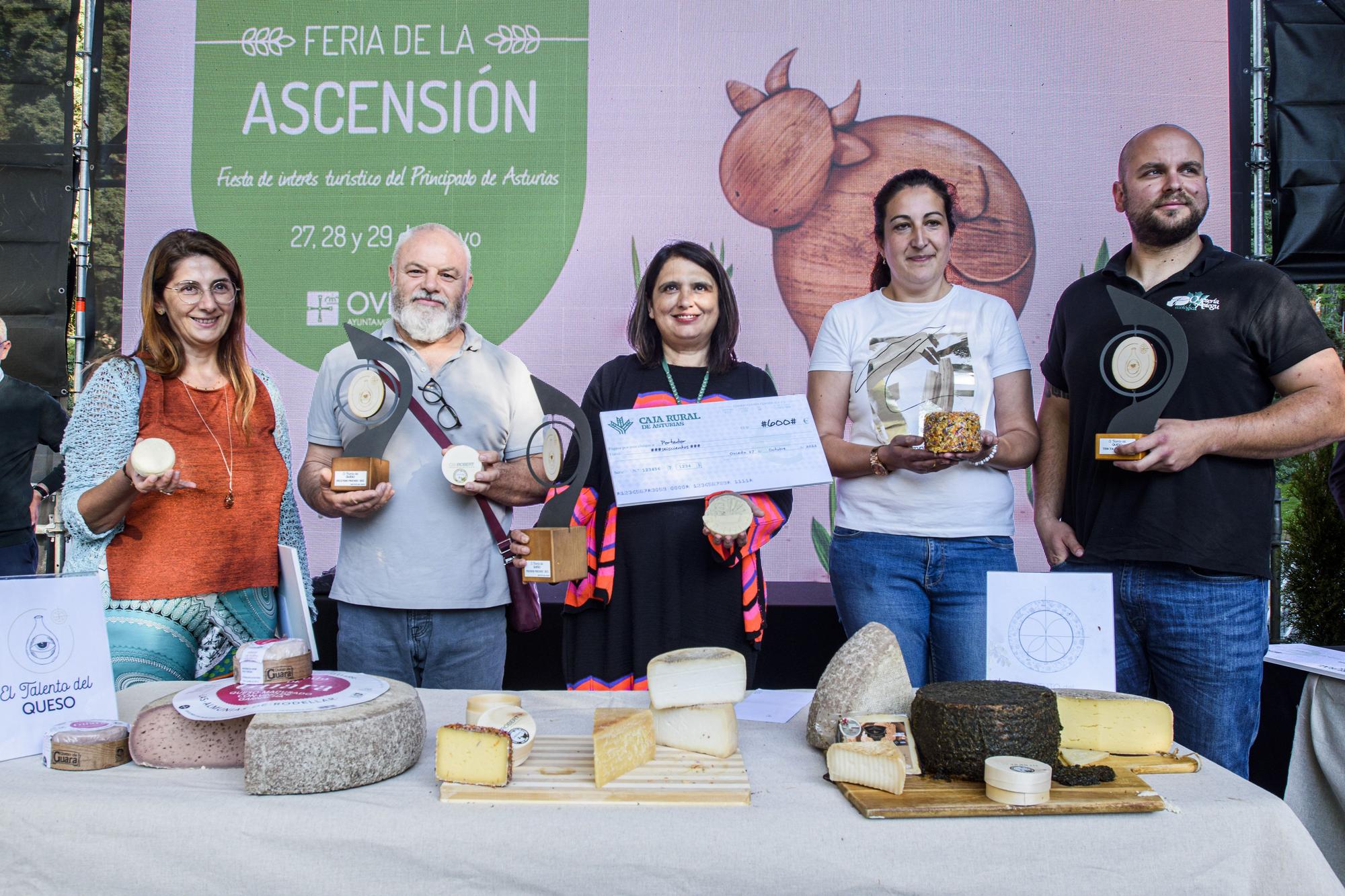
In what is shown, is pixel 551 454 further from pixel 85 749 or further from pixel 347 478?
pixel 85 749

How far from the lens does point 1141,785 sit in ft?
4.30

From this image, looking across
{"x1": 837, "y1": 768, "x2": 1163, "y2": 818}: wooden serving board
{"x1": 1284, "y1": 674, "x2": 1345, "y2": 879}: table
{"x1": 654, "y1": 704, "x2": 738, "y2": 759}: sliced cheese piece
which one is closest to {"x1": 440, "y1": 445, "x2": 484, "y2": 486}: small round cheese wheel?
{"x1": 654, "y1": 704, "x2": 738, "y2": 759}: sliced cheese piece

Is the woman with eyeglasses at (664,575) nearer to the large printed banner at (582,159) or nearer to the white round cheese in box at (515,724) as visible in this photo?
the white round cheese in box at (515,724)

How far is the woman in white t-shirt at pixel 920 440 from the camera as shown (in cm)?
234

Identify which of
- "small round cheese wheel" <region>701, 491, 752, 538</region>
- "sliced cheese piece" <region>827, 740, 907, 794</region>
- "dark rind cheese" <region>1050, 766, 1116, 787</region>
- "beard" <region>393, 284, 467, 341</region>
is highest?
"beard" <region>393, 284, 467, 341</region>

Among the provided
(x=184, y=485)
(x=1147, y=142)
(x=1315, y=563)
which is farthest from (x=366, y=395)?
(x=1315, y=563)

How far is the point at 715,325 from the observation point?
2469 mm

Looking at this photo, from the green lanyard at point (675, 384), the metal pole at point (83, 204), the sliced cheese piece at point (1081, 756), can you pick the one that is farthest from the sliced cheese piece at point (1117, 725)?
the metal pole at point (83, 204)

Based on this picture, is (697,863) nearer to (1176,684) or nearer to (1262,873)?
(1262,873)

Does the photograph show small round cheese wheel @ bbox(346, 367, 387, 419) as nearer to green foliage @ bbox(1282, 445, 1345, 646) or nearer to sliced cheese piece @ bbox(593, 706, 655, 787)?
sliced cheese piece @ bbox(593, 706, 655, 787)

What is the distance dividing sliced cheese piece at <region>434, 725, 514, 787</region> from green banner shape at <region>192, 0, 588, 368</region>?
270 centimetres

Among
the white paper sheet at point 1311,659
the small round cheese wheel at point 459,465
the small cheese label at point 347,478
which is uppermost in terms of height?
the small round cheese wheel at point 459,465

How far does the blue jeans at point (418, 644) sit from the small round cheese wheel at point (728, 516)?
0.68 metres

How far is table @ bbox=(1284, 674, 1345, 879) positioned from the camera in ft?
7.57
